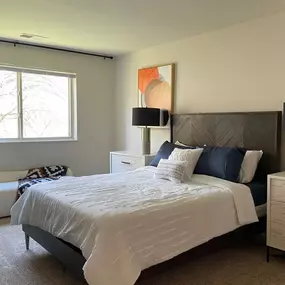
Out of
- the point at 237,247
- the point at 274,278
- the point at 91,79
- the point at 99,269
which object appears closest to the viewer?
the point at 99,269

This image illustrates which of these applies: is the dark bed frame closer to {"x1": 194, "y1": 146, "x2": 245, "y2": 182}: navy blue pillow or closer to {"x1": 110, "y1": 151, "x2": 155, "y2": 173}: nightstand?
{"x1": 194, "y1": 146, "x2": 245, "y2": 182}: navy blue pillow

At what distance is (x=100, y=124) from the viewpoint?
5363 millimetres

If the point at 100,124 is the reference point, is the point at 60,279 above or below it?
below

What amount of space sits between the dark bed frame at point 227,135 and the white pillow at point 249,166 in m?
0.15

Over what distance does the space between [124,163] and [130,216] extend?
2314mm

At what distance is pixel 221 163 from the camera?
124 inches

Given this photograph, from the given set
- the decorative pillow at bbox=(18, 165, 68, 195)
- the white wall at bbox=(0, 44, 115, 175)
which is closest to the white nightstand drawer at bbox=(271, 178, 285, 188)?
the decorative pillow at bbox=(18, 165, 68, 195)

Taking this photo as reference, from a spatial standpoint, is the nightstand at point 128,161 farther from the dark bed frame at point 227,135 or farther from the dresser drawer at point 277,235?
the dresser drawer at point 277,235

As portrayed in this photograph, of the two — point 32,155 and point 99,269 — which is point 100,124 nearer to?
point 32,155

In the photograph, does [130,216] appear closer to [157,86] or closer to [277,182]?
[277,182]

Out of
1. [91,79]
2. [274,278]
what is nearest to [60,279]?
[274,278]

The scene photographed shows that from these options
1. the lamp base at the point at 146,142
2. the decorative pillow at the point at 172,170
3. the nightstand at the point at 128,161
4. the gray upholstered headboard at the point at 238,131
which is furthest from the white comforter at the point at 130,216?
the lamp base at the point at 146,142

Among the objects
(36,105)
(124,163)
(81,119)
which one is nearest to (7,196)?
(36,105)

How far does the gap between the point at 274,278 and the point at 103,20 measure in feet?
9.86
